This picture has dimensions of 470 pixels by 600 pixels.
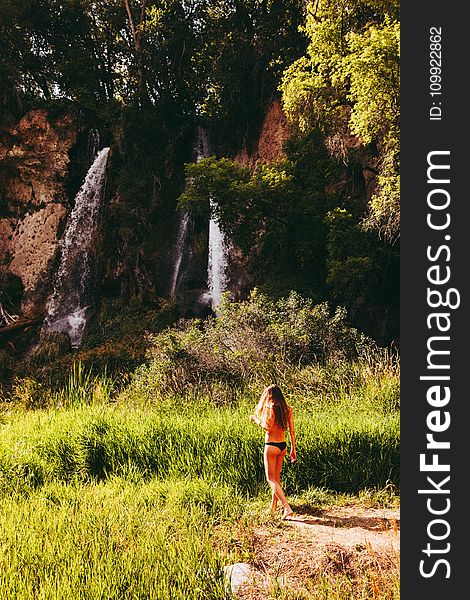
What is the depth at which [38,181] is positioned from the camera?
19328mm

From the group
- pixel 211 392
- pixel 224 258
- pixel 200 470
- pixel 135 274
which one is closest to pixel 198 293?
pixel 224 258

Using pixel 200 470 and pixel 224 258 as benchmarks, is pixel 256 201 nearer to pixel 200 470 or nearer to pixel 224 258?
pixel 224 258

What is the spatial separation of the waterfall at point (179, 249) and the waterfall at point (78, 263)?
10.7 feet

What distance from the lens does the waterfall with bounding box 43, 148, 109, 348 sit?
1833 centimetres

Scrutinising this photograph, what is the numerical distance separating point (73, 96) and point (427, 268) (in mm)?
20711

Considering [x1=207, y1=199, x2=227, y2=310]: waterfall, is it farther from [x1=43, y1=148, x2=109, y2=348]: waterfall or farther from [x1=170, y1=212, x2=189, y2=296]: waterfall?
[x1=43, y1=148, x2=109, y2=348]: waterfall

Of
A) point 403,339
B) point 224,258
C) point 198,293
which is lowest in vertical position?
point 403,339

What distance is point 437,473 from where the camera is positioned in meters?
2.15

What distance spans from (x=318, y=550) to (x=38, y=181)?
18644 mm

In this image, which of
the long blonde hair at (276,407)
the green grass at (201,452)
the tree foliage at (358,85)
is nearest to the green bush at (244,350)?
the green grass at (201,452)

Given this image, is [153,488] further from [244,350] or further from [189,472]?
[244,350]

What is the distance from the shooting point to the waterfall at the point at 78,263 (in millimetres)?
18328

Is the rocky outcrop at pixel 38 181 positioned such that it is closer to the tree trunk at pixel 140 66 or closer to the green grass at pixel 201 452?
the tree trunk at pixel 140 66

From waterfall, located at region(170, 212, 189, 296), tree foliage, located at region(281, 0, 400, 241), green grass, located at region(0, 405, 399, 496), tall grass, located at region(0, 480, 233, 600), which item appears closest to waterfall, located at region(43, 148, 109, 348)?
waterfall, located at region(170, 212, 189, 296)
